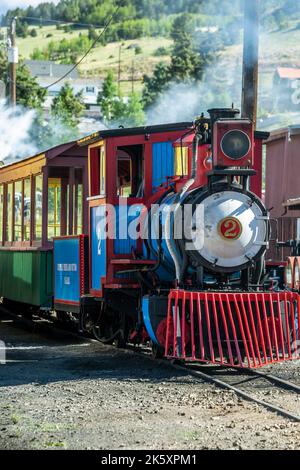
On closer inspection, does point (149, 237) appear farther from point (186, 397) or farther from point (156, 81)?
point (156, 81)

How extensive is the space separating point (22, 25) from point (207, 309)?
196 m

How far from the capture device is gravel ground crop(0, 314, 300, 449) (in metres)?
6.49

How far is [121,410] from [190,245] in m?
2.62

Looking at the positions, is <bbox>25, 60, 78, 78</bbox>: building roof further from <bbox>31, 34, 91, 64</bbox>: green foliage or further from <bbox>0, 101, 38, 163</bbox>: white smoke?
<bbox>0, 101, 38, 163</bbox>: white smoke

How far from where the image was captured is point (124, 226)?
446 inches

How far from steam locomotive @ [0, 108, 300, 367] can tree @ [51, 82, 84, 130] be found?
56.2 meters

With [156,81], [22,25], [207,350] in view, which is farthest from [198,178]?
[22,25]

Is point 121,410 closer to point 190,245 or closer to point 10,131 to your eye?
point 190,245

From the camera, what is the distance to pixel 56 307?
13656 millimetres

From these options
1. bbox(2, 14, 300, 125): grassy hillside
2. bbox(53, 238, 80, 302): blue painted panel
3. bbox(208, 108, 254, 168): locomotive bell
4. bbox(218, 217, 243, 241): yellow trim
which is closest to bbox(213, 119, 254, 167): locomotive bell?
bbox(208, 108, 254, 168): locomotive bell

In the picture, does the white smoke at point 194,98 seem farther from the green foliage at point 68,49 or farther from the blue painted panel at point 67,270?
the green foliage at point 68,49

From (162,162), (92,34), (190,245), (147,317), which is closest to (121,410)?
(147,317)

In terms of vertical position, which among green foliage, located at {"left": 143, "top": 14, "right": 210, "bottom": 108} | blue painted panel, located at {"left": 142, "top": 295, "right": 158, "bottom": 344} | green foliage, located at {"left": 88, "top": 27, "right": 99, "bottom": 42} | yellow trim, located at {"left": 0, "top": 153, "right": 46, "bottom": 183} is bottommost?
blue painted panel, located at {"left": 142, "top": 295, "right": 158, "bottom": 344}
